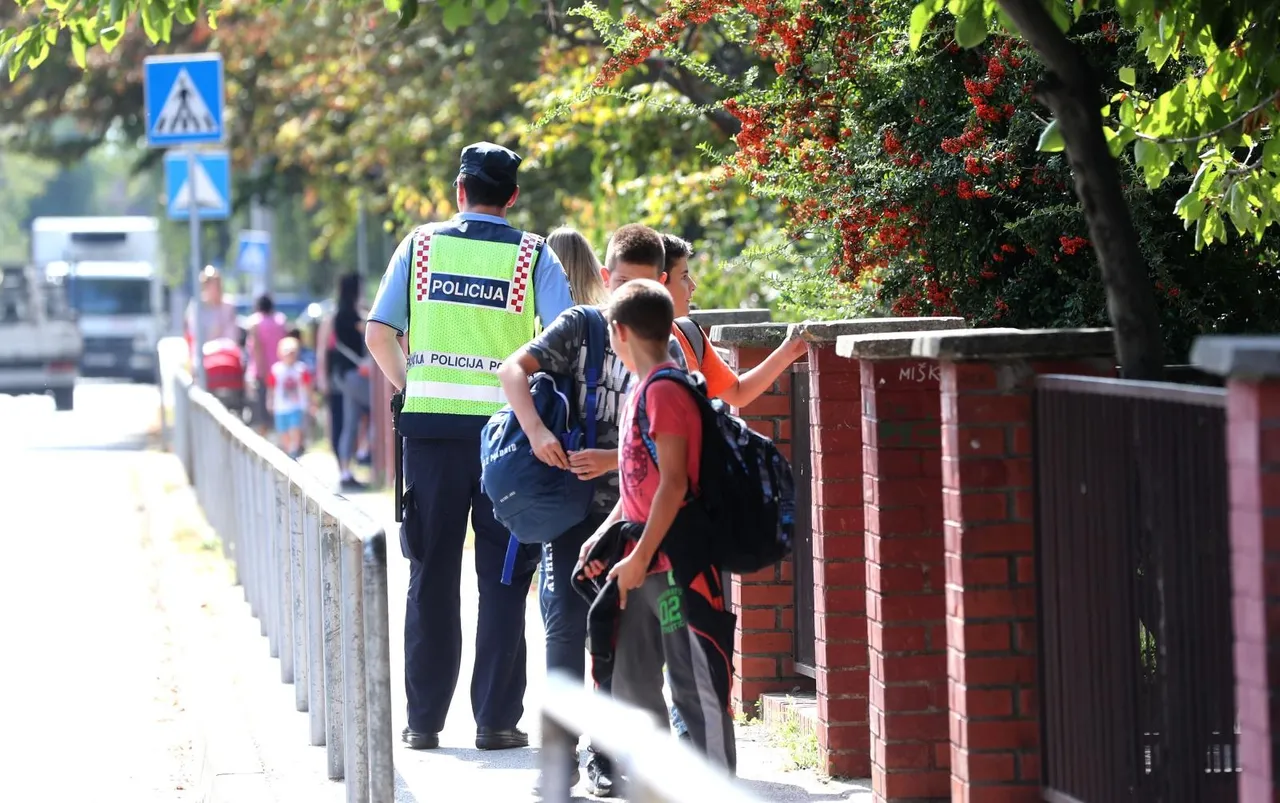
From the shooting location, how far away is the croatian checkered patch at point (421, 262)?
6.56 metres

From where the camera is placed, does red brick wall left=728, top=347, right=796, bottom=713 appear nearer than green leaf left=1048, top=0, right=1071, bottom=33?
No

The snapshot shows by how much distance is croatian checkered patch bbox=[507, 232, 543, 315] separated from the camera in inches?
257

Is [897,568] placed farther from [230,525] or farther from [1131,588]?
[230,525]

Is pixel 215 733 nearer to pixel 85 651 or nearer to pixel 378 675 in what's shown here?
pixel 378 675

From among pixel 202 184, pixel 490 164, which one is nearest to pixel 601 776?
pixel 490 164

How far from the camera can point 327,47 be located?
64.2 ft

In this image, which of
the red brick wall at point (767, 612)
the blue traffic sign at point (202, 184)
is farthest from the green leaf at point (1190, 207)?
the blue traffic sign at point (202, 184)

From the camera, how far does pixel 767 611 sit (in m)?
7.08

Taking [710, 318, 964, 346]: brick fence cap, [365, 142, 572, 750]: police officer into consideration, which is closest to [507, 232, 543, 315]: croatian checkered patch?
[365, 142, 572, 750]: police officer

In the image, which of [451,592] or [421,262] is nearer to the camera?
[421,262]

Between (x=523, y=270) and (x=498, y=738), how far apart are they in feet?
5.18

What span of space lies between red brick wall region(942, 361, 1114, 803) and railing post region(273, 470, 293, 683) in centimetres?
319

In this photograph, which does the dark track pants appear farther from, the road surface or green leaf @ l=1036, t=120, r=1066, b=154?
the road surface

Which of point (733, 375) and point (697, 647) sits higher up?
point (733, 375)
